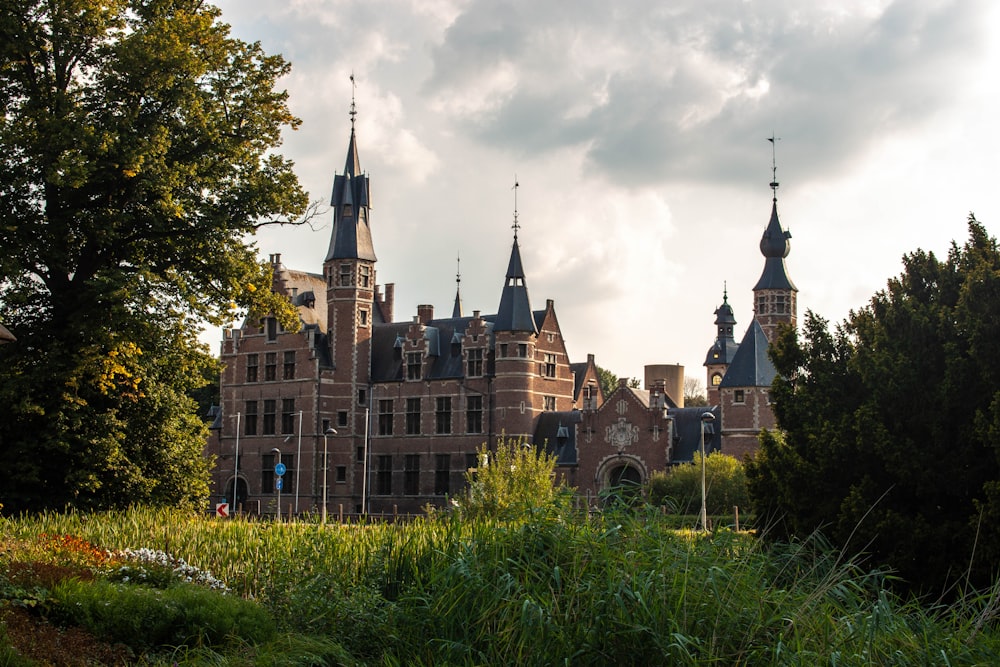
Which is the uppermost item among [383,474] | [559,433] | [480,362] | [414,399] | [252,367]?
[252,367]

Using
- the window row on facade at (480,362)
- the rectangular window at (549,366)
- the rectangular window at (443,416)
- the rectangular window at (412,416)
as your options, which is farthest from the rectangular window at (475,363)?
the rectangular window at (412,416)

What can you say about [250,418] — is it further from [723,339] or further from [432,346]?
[723,339]

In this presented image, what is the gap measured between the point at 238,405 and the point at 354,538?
40.8 m

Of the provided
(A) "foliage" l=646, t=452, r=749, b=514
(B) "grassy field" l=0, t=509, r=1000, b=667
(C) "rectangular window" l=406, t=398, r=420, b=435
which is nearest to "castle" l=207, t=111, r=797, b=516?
(C) "rectangular window" l=406, t=398, r=420, b=435

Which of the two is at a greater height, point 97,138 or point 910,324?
point 97,138

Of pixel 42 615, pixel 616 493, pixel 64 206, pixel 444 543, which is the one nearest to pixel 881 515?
pixel 616 493

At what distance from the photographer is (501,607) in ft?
27.2

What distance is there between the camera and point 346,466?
49.1 meters

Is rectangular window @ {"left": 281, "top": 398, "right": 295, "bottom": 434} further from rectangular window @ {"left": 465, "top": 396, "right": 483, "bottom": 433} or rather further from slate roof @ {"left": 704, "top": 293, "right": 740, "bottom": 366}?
slate roof @ {"left": 704, "top": 293, "right": 740, "bottom": 366}

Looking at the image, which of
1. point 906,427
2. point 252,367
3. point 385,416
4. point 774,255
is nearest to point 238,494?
point 252,367

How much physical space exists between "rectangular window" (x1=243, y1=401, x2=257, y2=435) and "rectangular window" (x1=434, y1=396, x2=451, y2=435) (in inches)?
365

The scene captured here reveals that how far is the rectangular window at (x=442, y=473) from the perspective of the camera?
158ft

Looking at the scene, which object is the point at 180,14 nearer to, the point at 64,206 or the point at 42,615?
the point at 64,206

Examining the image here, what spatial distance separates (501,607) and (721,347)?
66621mm
